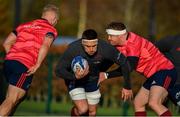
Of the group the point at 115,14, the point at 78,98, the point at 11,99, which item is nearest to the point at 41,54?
the point at 11,99

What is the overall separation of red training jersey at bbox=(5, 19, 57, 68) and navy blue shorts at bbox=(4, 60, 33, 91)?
78 millimetres

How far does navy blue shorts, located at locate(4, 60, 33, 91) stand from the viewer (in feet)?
43.6

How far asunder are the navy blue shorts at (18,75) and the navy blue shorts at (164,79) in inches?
82.3

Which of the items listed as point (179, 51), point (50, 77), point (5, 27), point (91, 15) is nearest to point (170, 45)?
point (179, 51)

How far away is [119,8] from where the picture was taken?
65500 mm

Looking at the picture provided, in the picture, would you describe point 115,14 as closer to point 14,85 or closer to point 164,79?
point 164,79

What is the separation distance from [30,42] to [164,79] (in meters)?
2.31

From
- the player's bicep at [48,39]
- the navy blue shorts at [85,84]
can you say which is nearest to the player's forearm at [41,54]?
the player's bicep at [48,39]

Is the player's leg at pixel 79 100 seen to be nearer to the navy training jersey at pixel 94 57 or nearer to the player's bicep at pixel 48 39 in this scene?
the navy training jersey at pixel 94 57

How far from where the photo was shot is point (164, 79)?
45.7 feet

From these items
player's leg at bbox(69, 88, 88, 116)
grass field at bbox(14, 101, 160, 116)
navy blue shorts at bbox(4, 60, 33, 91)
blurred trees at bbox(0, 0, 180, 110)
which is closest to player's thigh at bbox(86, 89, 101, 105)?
player's leg at bbox(69, 88, 88, 116)

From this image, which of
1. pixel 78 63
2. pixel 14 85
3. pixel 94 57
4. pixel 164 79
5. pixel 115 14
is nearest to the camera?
pixel 14 85

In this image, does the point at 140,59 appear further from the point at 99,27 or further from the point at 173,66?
the point at 99,27

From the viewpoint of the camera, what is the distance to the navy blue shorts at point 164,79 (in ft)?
45.6
